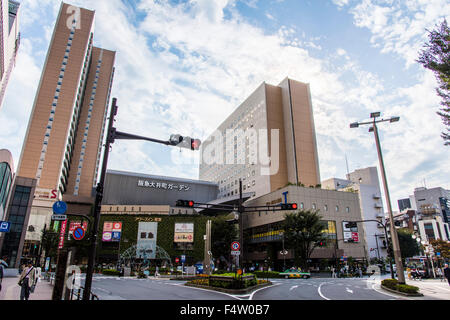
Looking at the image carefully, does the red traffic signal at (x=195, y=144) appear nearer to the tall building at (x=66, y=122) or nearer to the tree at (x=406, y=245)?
the tall building at (x=66, y=122)

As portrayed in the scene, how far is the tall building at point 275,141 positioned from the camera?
8412cm

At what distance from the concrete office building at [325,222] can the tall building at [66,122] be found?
183 ft

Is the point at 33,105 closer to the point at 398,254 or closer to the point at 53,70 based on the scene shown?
the point at 53,70

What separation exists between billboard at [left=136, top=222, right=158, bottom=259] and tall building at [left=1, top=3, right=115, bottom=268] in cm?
2410

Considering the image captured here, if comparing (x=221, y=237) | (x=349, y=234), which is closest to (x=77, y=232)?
(x=349, y=234)

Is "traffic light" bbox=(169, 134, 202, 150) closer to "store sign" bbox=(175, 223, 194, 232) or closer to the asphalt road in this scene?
the asphalt road

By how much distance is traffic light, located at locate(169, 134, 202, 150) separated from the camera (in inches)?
387

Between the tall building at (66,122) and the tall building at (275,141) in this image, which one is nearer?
the tall building at (66,122)

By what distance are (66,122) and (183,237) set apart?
5586 centimetres

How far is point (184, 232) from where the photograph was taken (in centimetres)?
7219

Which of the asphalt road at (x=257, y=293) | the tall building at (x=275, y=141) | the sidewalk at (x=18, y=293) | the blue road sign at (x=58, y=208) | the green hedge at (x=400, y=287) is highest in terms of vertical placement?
the tall building at (x=275, y=141)

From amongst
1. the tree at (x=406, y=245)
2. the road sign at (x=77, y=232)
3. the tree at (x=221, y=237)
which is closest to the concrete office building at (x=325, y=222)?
the tree at (x=221, y=237)

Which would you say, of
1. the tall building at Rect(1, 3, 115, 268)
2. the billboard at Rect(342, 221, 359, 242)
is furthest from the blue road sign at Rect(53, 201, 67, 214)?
the tall building at Rect(1, 3, 115, 268)

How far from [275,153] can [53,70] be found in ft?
265
